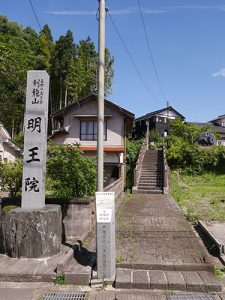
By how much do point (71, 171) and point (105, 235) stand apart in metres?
4.18

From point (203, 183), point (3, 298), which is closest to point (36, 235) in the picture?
point (3, 298)

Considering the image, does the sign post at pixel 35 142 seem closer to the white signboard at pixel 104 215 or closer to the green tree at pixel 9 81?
the white signboard at pixel 104 215

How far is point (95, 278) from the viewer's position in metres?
6.37

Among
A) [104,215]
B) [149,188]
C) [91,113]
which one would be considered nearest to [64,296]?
[104,215]

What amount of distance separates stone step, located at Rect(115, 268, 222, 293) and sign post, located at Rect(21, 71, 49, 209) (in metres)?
2.92

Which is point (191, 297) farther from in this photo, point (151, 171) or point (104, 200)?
point (151, 171)

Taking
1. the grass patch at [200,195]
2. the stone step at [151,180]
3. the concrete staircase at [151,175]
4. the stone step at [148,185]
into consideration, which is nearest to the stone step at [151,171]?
the concrete staircase at [151,175]

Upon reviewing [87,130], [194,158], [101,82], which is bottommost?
[194,158]

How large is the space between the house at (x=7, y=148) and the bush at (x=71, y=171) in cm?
1690

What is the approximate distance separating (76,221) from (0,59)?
12.0m

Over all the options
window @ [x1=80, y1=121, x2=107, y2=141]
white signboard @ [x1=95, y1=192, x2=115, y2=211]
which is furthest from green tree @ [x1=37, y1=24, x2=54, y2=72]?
white signboard @ [x1=95, y1=192, x2=115, y2=211]

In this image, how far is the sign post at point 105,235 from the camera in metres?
6.38

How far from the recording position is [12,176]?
451 inches

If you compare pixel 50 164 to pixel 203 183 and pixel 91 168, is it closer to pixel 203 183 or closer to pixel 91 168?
Answer: pixel 91 168
